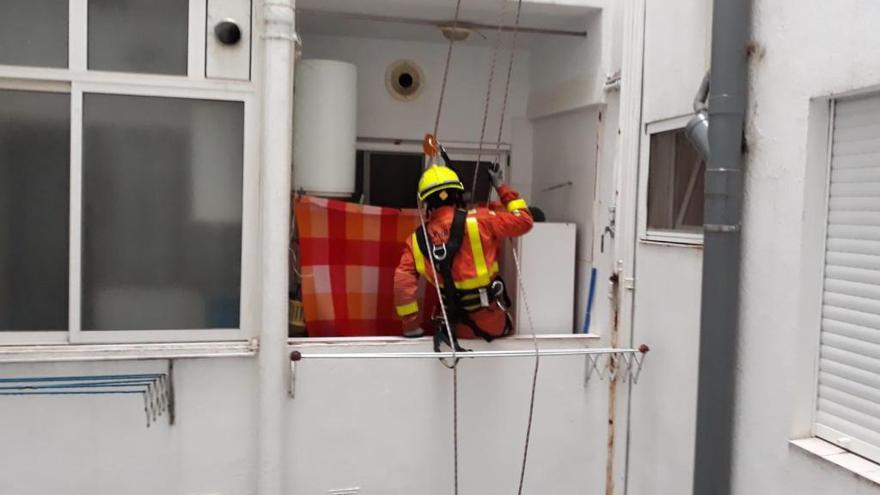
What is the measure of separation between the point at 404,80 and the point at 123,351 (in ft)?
8.45

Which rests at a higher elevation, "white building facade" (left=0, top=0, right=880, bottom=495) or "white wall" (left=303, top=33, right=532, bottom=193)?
"white wall" (left=303, top=33, right=532, bottom=193)

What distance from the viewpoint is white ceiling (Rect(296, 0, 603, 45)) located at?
13.5 feet

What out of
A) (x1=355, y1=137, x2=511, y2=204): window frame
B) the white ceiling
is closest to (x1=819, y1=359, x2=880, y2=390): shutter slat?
the white ceiling

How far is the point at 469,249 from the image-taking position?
3795 millimetres

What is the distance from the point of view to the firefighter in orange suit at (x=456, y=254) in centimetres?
374

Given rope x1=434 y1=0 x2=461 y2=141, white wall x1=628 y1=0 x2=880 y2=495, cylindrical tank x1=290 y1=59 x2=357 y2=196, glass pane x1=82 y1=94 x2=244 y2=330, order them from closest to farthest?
white wall x1=628 y1=0 x2=880 y2=495, glass pane x1=82 y1=94 x2=244 y2=330, cylindrical tank x1=290 y1=59 x2=357 y2=196, rope x1=434 y1=0 x2=461 y2=141

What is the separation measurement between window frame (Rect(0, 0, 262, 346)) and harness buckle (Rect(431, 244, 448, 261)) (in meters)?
0.91

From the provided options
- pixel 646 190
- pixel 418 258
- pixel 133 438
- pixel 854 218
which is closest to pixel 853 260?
pixel 854 218

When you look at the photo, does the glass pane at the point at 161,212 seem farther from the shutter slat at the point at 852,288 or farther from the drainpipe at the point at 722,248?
the shutter slat at the point at 852,288

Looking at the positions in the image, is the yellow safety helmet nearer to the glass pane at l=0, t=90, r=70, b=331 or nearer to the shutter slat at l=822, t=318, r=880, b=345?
the glass pane at l=0, t=90, r=70, b=331

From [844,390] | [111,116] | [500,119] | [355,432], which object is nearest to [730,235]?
[844,390]

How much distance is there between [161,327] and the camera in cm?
359

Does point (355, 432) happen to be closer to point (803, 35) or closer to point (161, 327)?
point (161, 327)

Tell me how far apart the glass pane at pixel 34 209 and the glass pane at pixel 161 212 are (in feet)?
0.37
